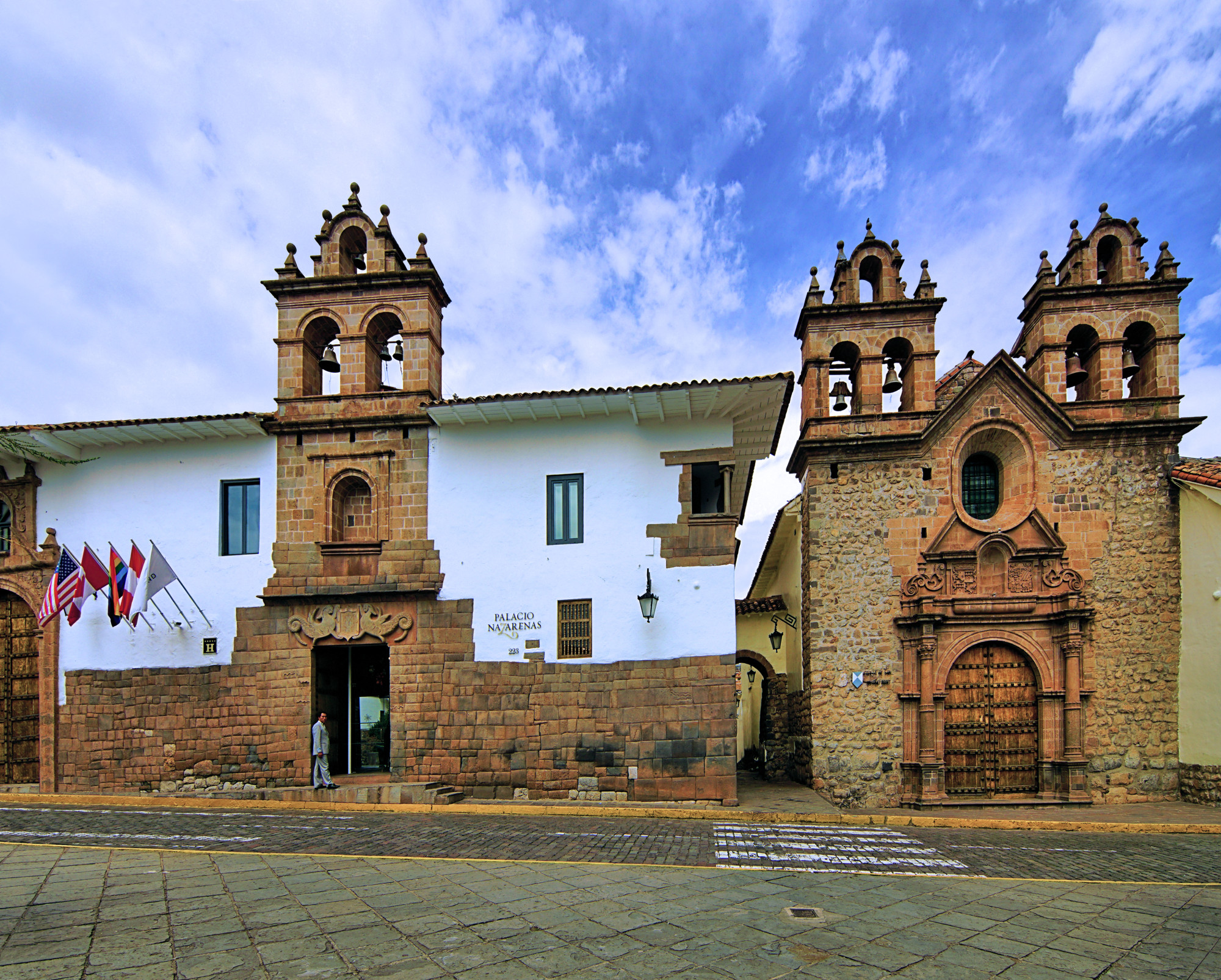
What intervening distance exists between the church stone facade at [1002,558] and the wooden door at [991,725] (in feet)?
0.11

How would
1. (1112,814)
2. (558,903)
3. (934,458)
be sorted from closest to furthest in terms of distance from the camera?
1. (558,903)
2. (1112,814)
3. (934,458)

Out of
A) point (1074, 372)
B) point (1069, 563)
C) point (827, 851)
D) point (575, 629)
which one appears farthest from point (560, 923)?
point (1074, 372)

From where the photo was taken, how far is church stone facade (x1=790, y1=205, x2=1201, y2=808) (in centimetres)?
1387

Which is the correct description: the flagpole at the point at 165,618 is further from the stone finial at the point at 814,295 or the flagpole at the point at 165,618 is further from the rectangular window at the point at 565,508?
the stone finial at the point at 814,295

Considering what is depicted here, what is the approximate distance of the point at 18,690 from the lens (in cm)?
1437

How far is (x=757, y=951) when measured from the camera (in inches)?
202

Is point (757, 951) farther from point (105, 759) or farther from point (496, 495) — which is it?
point (105, 759)

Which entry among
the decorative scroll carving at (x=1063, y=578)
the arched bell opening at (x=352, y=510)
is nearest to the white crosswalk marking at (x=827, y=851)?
the decorative scroll carving at (x=1063, y=578)

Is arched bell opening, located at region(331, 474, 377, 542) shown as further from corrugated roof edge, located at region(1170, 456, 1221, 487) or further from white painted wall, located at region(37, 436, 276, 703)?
corrugated roof edge, located at region(1170, 456, 1221, 487)

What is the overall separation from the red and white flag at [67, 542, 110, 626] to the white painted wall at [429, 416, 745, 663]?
6.22 metres

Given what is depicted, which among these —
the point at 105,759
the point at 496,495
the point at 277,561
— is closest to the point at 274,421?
the point at 277,561

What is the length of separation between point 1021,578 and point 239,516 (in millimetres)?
15706

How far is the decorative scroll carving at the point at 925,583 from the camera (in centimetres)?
1427

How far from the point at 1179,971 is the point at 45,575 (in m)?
18.1
